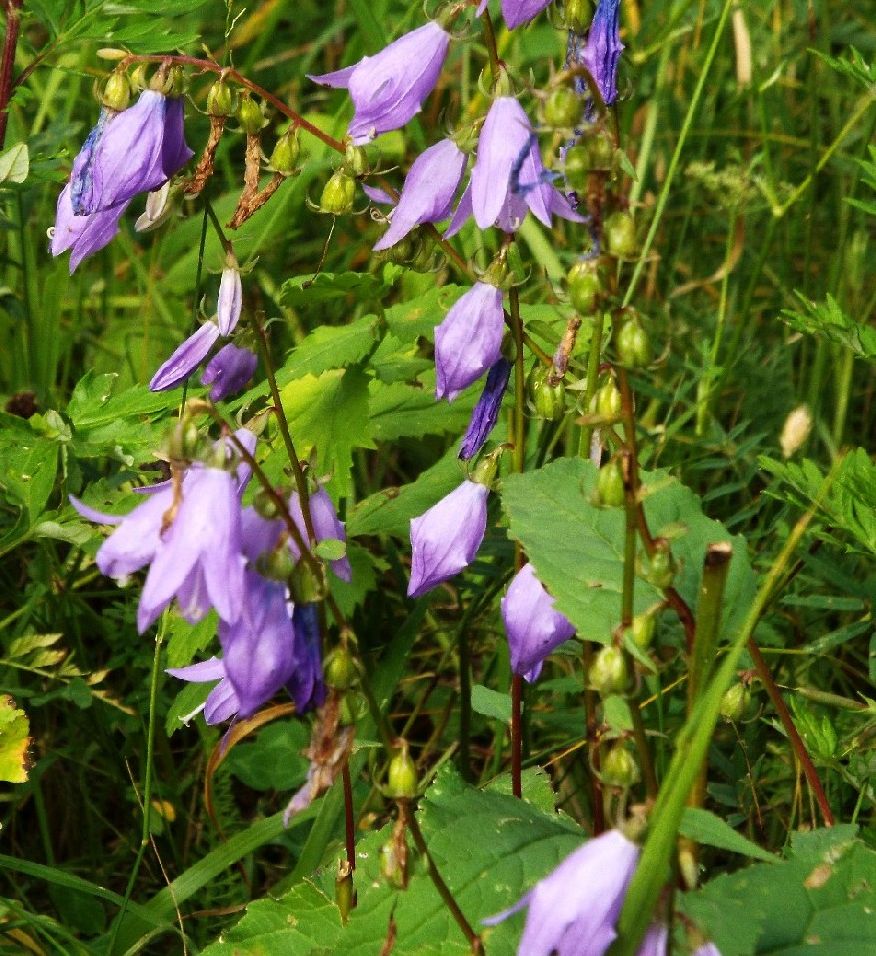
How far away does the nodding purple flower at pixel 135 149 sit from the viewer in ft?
4.64

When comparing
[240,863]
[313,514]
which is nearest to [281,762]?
[240,863]

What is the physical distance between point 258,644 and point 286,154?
641 millimetres

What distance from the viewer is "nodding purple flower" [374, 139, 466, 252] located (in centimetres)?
151

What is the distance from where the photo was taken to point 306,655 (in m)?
1.13

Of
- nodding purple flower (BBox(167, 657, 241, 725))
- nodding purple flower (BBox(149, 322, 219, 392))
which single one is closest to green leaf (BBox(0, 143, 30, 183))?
nodding purple flower (BBox(149, 322, 219, 392))

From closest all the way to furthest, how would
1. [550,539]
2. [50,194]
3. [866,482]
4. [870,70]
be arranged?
[550,539] → [866,482] → [870,70] → [50,194]

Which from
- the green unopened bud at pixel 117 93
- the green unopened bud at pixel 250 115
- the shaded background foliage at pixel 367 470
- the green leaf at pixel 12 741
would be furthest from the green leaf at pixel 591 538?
Result: the green leaf at pixel 12 741

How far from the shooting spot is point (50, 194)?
9.50 feet

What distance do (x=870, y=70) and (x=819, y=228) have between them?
127 cm

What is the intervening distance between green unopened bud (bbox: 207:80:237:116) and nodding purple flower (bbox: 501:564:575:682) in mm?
601

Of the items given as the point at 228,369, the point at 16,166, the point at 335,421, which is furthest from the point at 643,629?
the point at 16,166

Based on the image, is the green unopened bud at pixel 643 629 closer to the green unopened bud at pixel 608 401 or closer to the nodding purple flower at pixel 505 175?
the green unopened bud at pixel 608 401

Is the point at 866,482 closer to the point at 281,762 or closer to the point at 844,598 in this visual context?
the point at 844,598

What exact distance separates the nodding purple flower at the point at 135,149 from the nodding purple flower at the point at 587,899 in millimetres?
866
